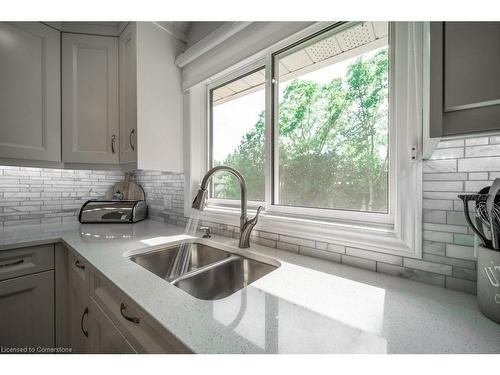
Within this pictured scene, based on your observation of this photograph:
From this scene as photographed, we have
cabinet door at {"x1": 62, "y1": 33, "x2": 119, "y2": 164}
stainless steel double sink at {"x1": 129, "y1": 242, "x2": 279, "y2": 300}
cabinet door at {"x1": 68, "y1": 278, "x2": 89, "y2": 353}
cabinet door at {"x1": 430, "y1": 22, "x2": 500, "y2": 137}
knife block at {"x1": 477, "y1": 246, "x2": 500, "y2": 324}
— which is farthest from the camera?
cabinet door at {"x1": 62, "y1": 33, "x2": 119, "y2": 164}

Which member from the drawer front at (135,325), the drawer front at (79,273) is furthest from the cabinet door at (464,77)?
the drawer front at (79,273)

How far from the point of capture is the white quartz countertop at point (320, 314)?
1.36ft

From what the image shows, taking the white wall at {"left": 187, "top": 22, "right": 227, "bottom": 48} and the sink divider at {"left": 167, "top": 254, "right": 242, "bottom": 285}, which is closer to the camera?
the sink divider at {"left": 167, "top": 254, "right": 242, "bottom": 285}

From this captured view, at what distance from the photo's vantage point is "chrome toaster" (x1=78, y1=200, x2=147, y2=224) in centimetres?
162

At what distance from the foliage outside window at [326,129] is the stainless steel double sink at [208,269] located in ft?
1.30

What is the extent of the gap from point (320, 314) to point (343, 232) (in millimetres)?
400

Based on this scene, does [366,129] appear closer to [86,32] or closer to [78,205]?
[86,32]

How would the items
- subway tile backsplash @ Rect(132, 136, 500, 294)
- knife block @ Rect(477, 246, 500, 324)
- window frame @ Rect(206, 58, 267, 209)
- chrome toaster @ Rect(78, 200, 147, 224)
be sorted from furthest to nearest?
chrome toaster @ Rect(78, 200, 147, 224), window frame @ Rect(206, 58, 267, 209), subway tile backsplash @ Rect(132, 136, 500, 294), knife block @ Rect(477, 246, 500, 324)

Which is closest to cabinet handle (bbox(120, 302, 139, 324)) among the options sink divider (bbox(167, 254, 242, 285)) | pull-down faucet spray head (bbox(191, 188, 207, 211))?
sink divider (bbox(167, 254, 242, 285))

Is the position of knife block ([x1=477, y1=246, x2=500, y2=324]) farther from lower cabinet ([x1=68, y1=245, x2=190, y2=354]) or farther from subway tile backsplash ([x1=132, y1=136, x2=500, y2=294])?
lower cabinet ([x1=68, y1=245, x2=190, y2=354])

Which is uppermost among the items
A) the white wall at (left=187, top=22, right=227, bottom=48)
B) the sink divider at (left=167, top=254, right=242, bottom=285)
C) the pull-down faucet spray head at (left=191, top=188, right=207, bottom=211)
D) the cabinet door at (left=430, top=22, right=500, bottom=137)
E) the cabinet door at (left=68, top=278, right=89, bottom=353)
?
the white wall at (left=187, top=22, right=227, bottom=48)

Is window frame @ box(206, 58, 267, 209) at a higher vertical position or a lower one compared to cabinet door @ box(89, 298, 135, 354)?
higher

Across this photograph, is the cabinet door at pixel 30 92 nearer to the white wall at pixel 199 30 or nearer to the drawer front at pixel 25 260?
the drawer front at pixel 25 260
